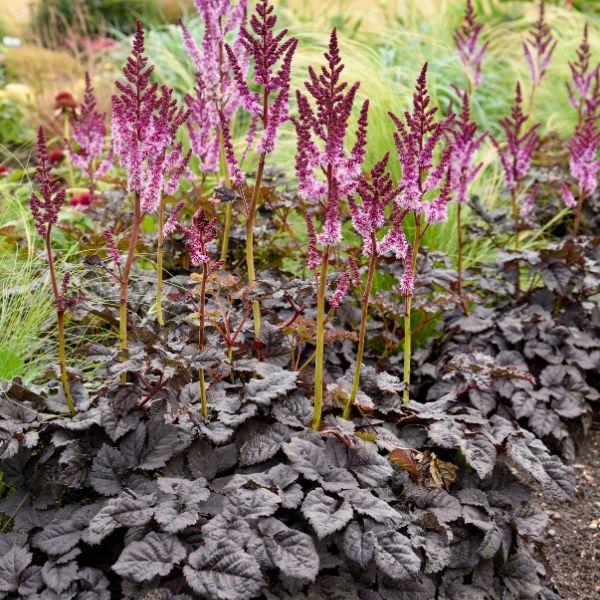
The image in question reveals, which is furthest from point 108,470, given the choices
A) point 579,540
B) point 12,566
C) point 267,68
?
point 579,540

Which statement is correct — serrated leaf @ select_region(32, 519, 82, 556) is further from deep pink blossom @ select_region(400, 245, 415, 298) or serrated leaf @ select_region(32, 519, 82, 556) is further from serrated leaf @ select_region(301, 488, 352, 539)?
deep pink blossom @ select_region(400, 245, 415, 298)

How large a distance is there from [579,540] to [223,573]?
1.48m

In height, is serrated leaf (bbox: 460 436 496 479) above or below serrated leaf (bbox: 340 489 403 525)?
below

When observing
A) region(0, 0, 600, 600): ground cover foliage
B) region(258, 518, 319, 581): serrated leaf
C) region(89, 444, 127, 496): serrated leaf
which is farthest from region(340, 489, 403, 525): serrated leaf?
region(89, 444, 127, 496): serrated leaf

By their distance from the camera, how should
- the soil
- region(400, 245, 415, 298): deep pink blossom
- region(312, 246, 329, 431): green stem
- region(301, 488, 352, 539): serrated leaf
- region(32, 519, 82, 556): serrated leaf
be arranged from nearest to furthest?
region(301, 488, 352, 539): serrated leaf → region(32, 519, 82, 556): serrated leaf → region(312, 246, 329, 431): green stem → region(400, 245, 415, 298): deep pink blossom → the soil

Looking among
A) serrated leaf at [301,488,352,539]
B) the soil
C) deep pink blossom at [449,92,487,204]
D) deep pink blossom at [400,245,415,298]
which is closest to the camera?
serrated leaf at [301,488,352,539]

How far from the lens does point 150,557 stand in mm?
1794

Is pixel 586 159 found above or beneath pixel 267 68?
beneath

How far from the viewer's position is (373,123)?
4.03m

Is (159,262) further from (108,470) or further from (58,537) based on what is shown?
(58,537)

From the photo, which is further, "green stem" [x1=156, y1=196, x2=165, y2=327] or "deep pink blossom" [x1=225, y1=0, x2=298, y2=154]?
"green stem" [x1=156, y1=196, x2=165, y2=327]

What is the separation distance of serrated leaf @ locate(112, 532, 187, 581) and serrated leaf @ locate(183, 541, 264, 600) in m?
0.04

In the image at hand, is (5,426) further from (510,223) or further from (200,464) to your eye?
(510,223)

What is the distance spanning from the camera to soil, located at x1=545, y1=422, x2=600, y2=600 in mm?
2490
